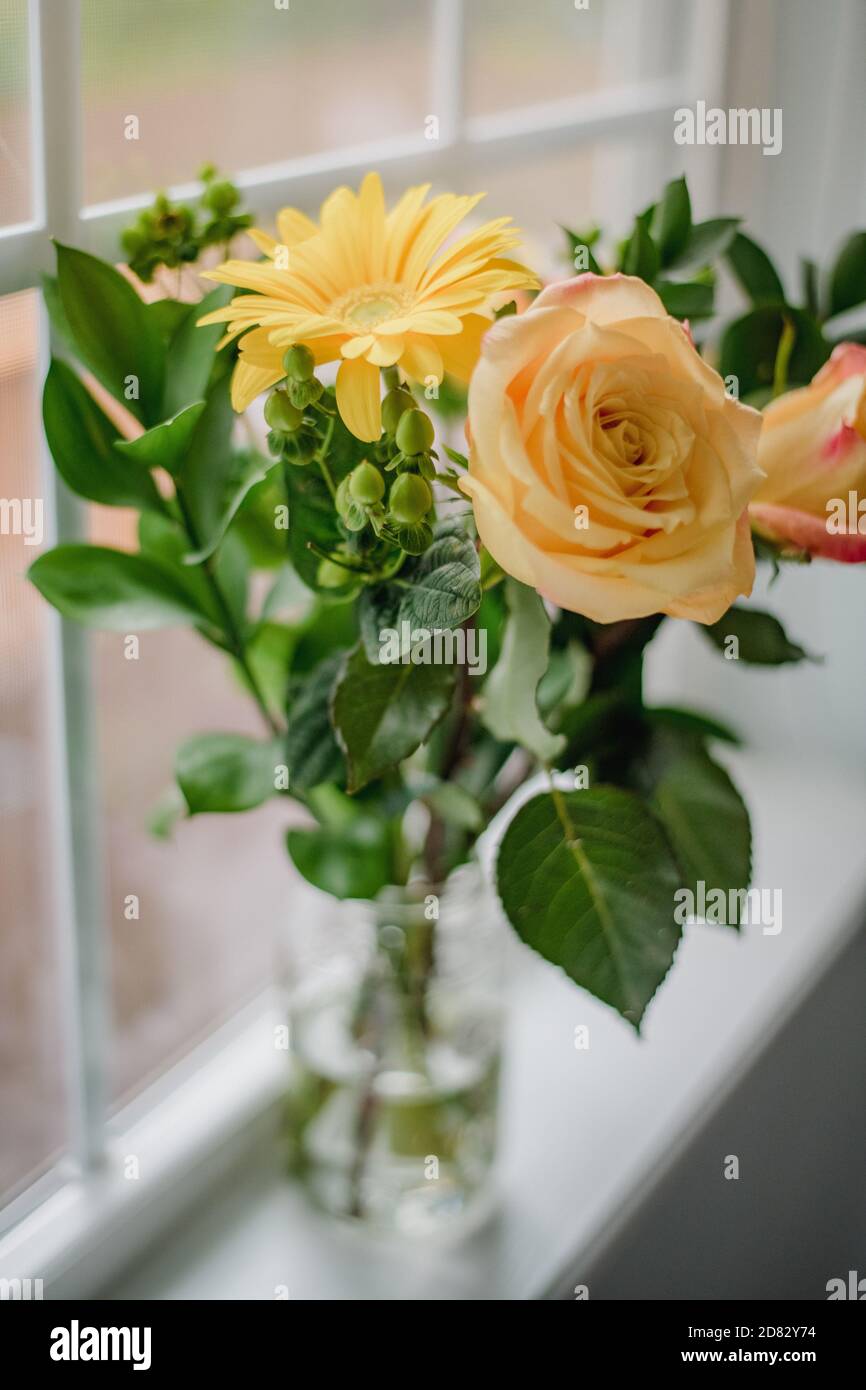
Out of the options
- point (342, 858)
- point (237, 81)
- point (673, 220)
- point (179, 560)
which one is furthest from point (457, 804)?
point (237, 81)

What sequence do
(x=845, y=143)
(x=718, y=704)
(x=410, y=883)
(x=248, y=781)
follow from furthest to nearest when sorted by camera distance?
(x=718, y=704) → (x=845, y=143) → (x=410, y=883) → (x=248, y=781)

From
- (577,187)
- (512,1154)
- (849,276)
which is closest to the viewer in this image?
(849,276)

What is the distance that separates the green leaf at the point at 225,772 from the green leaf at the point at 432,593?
0.44 ft

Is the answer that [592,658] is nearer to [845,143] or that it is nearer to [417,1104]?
[417,1104]

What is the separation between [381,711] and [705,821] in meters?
0.17

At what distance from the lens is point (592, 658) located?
0.60 metres

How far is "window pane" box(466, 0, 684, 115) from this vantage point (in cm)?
81

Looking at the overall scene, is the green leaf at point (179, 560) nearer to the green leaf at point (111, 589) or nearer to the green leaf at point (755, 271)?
the green leaf at point (111, 589)

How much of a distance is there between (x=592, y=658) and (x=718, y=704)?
0.58 metres

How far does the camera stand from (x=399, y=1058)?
697 mm

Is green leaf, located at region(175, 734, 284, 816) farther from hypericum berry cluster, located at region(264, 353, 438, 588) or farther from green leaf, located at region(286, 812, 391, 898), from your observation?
hypericum berry cluster, located at region(264, 353, 438, 588)

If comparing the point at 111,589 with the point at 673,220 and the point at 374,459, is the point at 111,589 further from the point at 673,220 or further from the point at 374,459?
the point at 673,220
